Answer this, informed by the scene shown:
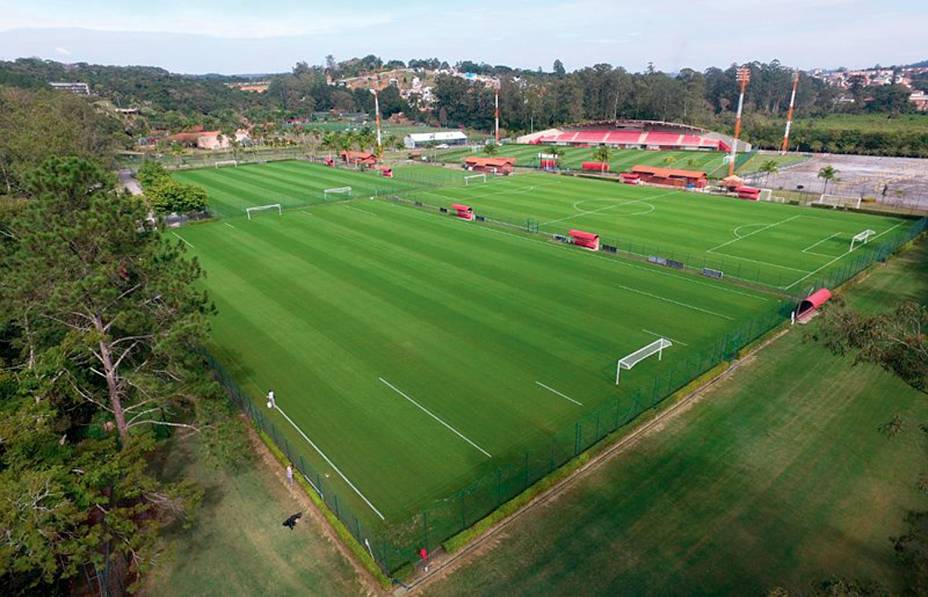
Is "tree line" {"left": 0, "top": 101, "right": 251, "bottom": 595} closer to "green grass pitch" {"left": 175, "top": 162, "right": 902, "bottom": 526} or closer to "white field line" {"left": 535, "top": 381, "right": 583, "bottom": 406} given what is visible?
"green grass pitch" {"left": 175, "top": 162, "right": 902, "bottom": 526}

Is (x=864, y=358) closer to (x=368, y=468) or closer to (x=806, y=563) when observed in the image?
(x=806, y=563)

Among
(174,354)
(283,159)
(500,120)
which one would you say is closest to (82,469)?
(174,354)

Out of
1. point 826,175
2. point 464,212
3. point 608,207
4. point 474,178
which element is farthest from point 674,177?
point 464,212

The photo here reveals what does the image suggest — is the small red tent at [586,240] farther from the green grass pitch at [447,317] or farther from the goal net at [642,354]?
the goal net at [642,354]

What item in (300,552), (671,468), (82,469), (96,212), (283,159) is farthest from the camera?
(283,159)

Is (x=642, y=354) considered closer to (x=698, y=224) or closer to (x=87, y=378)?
(x=87, y=378)

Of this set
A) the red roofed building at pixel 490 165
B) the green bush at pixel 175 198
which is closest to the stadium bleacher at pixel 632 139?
the red roofed building at pixel 490 165
